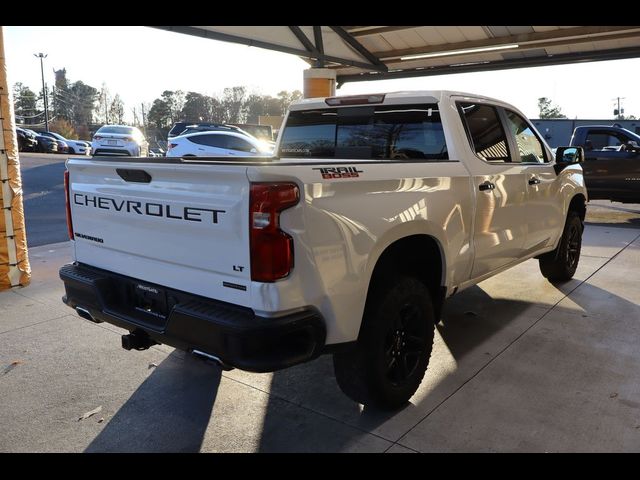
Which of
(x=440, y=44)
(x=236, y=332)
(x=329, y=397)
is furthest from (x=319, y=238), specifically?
(x=440, y=44)

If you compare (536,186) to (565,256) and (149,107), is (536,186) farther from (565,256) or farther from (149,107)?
(149,107)

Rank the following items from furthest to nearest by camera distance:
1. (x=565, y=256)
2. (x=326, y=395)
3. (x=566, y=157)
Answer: (x=565, y=256)
(x=566, y=157)
(x=326, y=395)

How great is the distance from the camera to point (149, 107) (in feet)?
279

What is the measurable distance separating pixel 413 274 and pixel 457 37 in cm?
991

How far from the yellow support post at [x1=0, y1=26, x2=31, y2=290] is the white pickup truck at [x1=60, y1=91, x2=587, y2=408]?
2914 mm

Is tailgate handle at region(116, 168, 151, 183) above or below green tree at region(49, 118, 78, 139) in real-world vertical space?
below

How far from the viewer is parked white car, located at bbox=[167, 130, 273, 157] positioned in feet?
50.3

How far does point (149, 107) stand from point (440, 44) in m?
80.8

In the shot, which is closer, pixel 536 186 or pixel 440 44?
pixel 536 186

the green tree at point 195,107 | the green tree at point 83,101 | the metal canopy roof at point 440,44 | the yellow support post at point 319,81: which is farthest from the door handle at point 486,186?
the green tree at point 83,101

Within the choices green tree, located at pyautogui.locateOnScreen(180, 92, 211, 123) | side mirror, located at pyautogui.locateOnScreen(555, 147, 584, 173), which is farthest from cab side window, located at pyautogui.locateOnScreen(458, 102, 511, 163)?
green tree, located at pyautogui.locateOnScreen(180, 92, 211, 123)

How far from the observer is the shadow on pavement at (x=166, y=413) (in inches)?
112

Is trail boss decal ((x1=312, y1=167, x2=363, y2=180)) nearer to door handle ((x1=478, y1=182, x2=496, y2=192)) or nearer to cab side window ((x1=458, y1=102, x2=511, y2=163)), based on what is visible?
door handle ((x1=478, y1=182, x2=496, y2=192))
